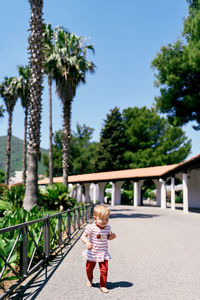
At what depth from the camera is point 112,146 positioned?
50.0m

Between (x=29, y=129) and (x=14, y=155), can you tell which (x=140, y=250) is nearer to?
(x=29, y=129)

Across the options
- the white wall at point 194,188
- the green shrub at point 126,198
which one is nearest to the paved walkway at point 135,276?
the white wall at point 194,188

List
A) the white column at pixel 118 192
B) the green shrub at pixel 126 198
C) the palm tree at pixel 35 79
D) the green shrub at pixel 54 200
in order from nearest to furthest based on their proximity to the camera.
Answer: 1. the palm tree at pixel 35 79
2. the green shrub at pixel 54 200
3. the white column at pixel 118 192
4. the green shrub at pixel 126 198

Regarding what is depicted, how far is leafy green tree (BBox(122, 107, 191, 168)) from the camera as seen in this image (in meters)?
46.6

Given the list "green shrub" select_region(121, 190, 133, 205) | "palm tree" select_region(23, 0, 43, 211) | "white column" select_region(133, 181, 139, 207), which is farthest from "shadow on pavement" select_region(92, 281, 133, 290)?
"green shrub" select_region(121, 190, 133, 205)

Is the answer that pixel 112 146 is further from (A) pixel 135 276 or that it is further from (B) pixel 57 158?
(A) pixel 135 276

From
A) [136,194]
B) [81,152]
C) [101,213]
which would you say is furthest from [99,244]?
[81,152]

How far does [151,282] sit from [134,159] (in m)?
43.5

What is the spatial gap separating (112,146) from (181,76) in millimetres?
29302

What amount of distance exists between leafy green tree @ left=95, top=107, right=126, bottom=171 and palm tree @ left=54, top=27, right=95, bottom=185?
29414 mm

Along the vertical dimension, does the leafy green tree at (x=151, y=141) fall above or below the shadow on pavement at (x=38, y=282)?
above

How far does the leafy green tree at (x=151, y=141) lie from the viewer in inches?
1836

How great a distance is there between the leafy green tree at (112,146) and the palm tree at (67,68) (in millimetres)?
29414

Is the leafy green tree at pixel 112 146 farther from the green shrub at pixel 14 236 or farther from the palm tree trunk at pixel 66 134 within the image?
the green shrub at pixel 14 236
